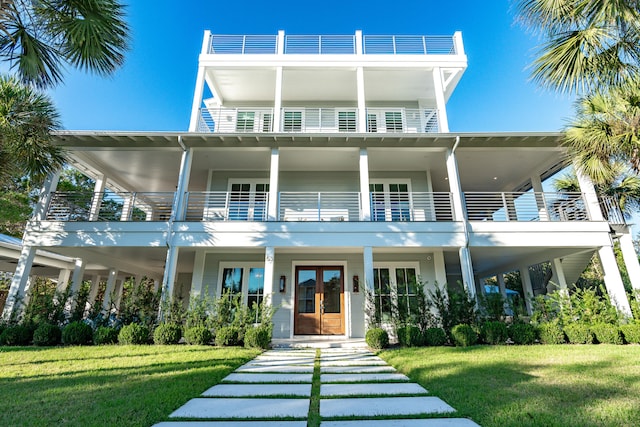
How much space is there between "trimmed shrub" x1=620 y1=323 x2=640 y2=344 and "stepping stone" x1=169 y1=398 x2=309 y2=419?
812 cm

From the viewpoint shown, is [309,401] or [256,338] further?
[256,338]

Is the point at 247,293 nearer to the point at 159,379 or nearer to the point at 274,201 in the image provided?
the point at 274,201

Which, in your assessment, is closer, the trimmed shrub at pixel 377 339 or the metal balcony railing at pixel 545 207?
the trimmed shrub at pixel 377 339

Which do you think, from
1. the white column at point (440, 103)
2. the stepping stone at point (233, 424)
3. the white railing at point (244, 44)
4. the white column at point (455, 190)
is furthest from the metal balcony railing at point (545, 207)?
the white railing at point (244, 44)

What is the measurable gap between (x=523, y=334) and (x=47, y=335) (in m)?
11.3

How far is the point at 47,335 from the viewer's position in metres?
7.42

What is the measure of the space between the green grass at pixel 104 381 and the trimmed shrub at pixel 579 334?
722cm

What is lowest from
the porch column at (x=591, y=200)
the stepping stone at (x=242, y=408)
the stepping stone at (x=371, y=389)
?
the stepping stone at (x=242, y=408)

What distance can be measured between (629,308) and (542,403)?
751cm

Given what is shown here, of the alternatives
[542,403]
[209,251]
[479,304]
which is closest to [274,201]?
[209,251]

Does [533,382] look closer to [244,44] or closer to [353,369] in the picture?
[353,369]

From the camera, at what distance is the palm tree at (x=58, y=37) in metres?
5.24

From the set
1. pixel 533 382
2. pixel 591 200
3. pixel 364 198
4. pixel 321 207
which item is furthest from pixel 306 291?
pixel 591 200

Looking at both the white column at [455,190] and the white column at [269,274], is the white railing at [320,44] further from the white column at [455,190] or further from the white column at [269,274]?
the white column at [269,274]
